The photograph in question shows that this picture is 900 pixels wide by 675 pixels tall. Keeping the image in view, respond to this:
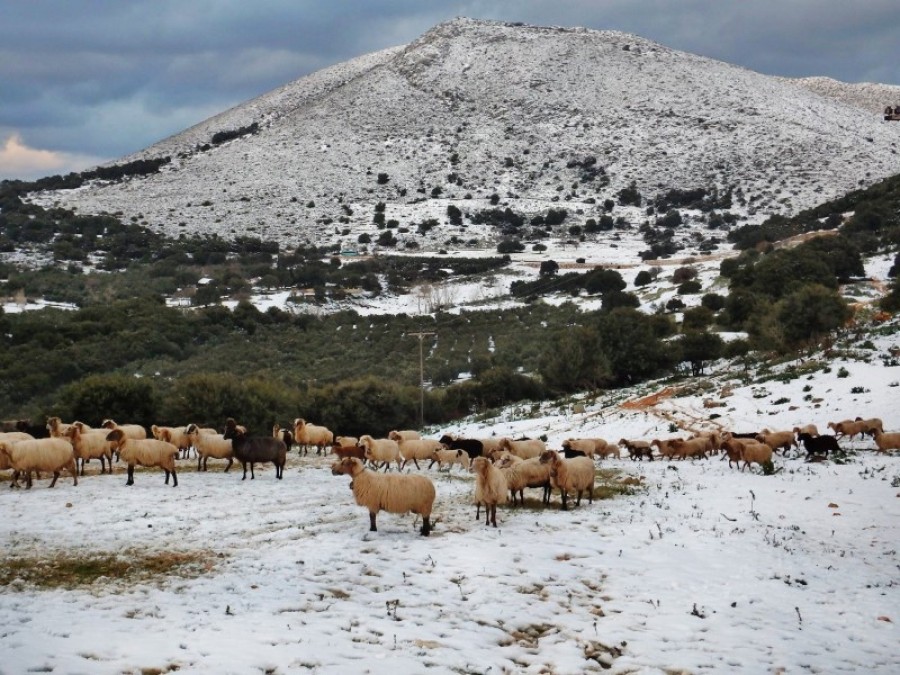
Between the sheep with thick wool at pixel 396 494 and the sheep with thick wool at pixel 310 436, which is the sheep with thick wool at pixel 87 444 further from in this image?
the sheep with thick wool at pixel 396 494

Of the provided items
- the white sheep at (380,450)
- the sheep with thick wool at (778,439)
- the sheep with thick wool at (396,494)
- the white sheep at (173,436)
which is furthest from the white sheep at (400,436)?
the sheep with thick wool at (778,439)

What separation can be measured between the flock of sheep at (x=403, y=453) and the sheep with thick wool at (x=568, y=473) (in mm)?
21

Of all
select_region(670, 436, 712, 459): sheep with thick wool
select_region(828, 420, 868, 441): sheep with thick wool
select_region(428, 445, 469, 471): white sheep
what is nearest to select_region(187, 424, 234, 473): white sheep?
select_region(428, 445, 469, 471): white sheep

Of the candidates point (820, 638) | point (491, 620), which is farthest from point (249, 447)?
point (820, 638)

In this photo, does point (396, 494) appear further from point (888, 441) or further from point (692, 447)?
point (888, 441)

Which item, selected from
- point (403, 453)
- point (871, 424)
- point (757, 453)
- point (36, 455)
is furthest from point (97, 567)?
point (871, 424)

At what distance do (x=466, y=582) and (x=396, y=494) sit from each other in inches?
112

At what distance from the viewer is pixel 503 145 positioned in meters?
158

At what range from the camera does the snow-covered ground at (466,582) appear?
Result: 882 cm

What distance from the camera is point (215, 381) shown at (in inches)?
1446

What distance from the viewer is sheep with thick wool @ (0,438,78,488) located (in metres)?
17.2

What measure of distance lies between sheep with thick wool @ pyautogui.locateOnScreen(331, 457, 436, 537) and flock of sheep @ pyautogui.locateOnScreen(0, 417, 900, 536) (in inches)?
0.7

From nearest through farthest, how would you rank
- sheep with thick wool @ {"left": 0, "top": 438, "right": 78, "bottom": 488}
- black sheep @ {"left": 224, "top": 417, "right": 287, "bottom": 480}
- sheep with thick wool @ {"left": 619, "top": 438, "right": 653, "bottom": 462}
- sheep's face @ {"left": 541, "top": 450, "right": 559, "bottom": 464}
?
sheep's face @ {"left": 541, "top": 450, "right": 559, "bottom": 464} → sheep with thick wool @ {"left": 0, "top": 438, "right": 78, "bottom": 488} → black sheep @ {"left": 224, "top": 417, "right": 287, "bottom": 480} → sheep with thick wool @ {"left": 619, "top": 438, "right": 653, "bottom": 462}

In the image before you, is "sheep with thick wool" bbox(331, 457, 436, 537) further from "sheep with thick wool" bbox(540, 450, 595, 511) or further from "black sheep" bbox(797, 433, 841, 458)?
"black sheep" bbox(797, 433, 841, 458)
